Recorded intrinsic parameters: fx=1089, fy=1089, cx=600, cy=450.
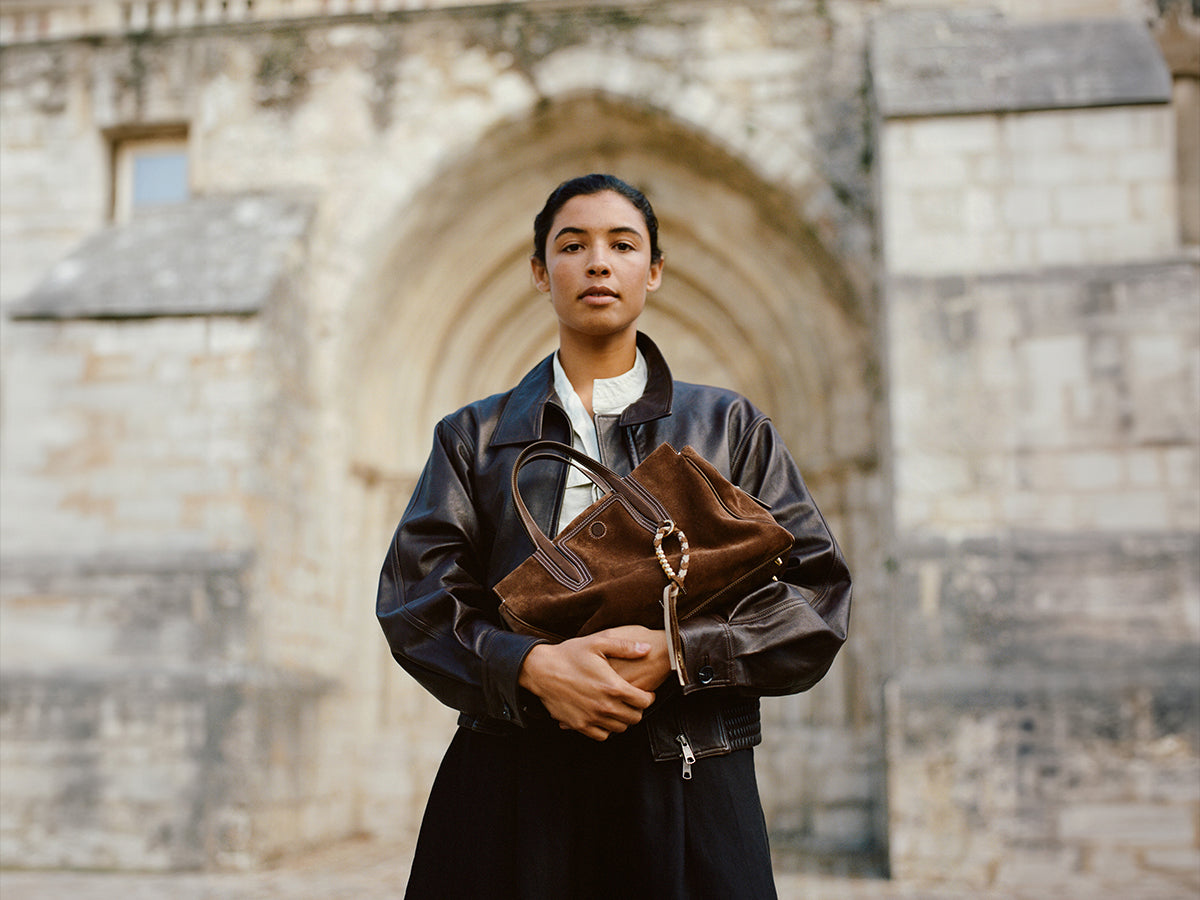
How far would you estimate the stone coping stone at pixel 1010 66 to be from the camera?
5.83 meters

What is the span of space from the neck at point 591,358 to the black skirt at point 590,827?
575 millimetres

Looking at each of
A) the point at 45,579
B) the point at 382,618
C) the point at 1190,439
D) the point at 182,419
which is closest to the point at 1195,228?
the point at 1190,439

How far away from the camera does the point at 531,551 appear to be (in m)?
1.69

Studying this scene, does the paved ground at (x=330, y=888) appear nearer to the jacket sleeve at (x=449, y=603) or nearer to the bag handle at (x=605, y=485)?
the jacket sleeve at (x=449, y=603)

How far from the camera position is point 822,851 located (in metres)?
6.64

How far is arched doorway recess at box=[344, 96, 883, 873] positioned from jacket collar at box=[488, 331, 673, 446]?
531 centimetres

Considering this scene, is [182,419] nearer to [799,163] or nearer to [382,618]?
[799,163]

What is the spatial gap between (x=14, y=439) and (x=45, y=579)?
0.87 m

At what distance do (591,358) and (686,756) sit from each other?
68cm

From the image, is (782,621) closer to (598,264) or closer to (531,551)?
→ (531,551)

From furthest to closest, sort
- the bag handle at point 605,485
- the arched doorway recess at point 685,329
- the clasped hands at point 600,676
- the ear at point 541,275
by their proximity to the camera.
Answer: the arched doorway recess at point 685,329, the ear at point 541,275, the bag handle at point 605,485, the clasped hands at point 600,676

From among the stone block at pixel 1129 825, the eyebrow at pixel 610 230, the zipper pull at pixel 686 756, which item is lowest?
the stone block at pixel 1129 825

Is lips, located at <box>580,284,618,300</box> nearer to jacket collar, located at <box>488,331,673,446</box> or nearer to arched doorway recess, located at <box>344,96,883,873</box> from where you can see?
jacket collar, located at <box>488,331,673,446</box>

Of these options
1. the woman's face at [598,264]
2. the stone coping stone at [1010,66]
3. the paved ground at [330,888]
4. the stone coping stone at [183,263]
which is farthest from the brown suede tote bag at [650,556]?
the stone coping stone at [183,263]
